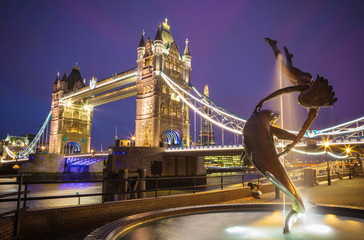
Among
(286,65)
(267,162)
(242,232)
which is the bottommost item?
(242,232)

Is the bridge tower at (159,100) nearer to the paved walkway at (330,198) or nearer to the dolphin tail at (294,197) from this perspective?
the paved walkway at (330,198)

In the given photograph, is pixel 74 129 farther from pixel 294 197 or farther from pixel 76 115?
pixel 294 197

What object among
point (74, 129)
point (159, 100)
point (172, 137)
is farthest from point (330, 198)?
point (74, 129)

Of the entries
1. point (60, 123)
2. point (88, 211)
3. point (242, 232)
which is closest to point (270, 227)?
point (242, 232)

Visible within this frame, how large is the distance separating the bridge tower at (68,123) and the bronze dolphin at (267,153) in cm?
7184

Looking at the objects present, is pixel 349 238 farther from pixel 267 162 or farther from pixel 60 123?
pixel 60 123

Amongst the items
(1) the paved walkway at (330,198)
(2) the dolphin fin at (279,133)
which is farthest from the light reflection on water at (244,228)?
(1) the paved walkway at (330,198)

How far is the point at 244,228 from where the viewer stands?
542 cm

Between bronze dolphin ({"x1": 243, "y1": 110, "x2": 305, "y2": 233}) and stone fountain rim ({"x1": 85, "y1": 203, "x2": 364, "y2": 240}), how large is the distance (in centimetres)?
216

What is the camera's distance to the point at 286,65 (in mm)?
5824

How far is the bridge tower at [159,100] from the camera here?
46.1m

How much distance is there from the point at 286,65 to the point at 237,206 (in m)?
4.03

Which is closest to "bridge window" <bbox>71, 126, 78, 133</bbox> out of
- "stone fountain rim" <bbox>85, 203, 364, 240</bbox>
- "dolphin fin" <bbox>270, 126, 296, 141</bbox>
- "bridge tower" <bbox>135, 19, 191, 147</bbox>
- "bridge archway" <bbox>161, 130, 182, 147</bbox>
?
"bridge tower" <bbox>135, 19, 191, 147</bbox>

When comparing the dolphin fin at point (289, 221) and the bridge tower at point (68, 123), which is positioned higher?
the bridge tower at point (68, 123)
